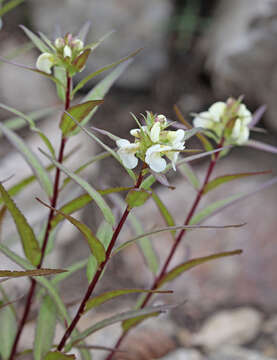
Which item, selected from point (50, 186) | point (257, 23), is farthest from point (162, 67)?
point (50, 186)

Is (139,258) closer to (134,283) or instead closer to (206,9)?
(134,283)

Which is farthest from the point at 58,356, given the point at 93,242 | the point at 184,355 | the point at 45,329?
the point at 184,355

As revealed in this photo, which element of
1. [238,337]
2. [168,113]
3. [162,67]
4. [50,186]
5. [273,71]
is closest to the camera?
[50,186]

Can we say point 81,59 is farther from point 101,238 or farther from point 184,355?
point 184,355

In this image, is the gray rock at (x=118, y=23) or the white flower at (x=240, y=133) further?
the gray rock at (x=118, y=23)

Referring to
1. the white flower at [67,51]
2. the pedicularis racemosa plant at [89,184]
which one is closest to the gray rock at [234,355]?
the pedicularis racemosa plant at [89,184]

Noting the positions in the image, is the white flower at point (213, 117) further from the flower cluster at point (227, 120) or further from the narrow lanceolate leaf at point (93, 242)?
the narrow lanceolate leaf at point (93, 242)
